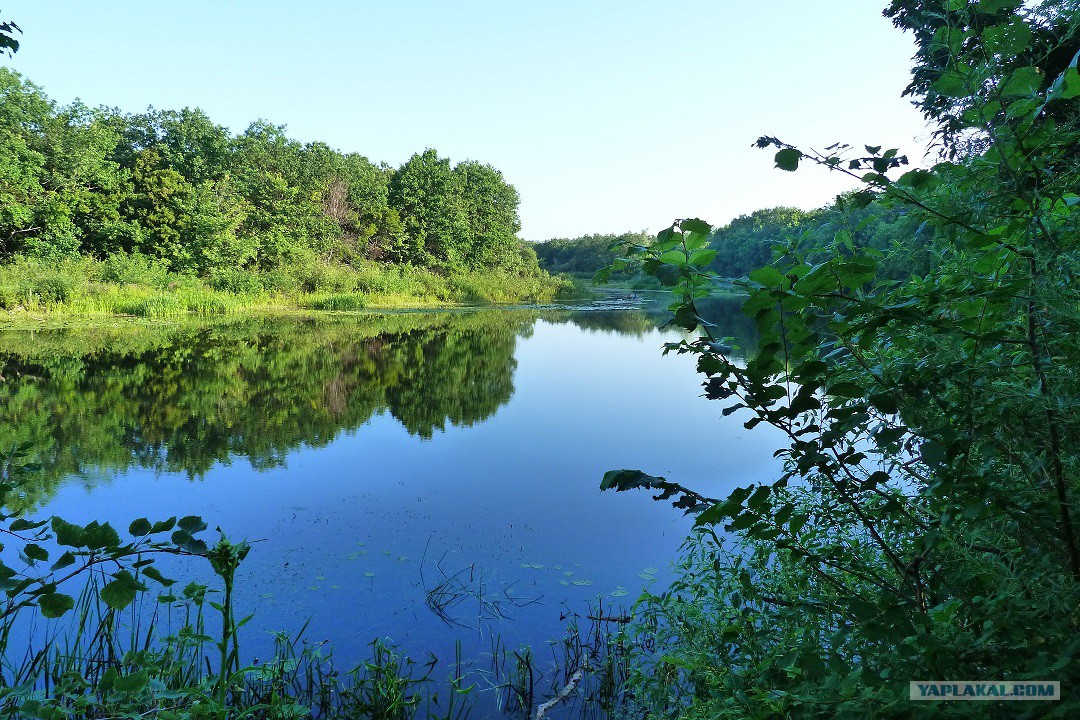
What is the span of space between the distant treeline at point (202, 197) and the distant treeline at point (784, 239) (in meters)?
11.9

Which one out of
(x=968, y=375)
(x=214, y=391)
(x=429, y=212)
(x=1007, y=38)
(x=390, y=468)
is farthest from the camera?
(x=429, y=212)

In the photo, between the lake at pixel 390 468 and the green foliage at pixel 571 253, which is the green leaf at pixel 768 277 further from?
the green foliage at pixel 571 253

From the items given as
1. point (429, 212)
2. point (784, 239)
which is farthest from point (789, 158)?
point (429, 212)

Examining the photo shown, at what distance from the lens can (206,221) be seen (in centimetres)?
2241

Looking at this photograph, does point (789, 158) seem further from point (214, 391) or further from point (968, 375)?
point (214, 391)

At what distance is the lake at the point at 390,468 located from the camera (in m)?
3.25

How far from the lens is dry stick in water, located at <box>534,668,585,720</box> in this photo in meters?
2.38

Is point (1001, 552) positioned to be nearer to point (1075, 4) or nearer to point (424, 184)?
point (1075, 4)

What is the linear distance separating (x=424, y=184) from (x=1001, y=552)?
39566mm

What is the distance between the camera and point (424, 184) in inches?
1507

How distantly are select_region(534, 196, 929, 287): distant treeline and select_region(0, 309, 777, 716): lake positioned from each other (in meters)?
1.81

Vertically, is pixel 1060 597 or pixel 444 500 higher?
pixel 1060 597

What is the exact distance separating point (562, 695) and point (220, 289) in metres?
23.0

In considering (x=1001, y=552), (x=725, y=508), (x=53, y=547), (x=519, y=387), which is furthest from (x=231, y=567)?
(x=519, y=387)
